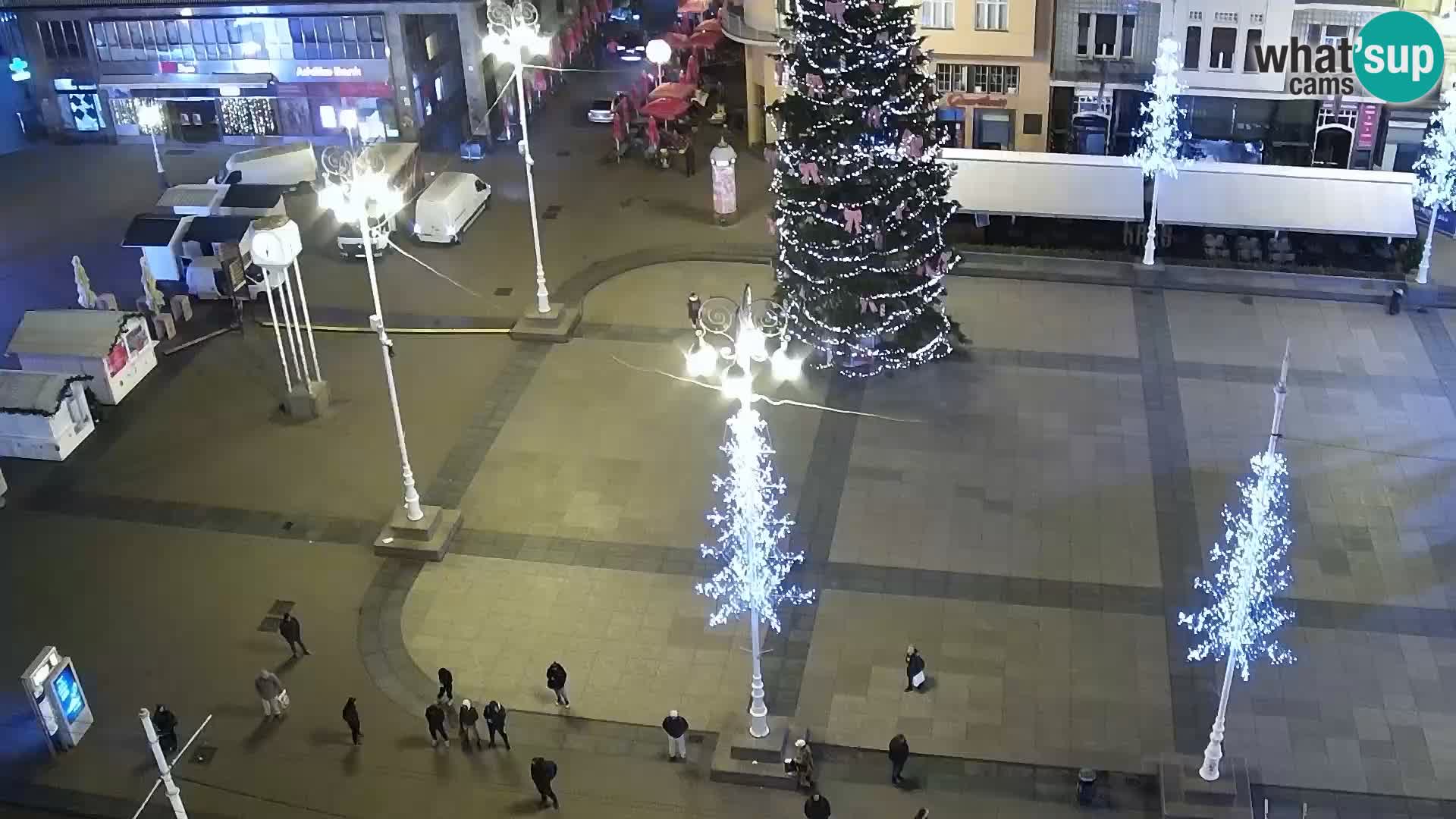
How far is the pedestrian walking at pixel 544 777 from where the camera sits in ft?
74.0

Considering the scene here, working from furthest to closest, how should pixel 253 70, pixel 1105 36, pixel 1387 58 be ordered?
pixel 253 70 → pixel 1105 36 → pixel 1387 58

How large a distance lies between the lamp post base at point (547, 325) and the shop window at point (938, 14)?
545 inches

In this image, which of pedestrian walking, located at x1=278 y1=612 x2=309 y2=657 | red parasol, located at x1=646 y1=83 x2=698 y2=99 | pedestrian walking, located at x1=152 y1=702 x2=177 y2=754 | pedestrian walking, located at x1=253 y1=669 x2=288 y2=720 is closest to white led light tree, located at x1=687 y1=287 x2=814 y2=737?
pedestrian walking, located at x1=278 y1=612 x2=309 y2=657

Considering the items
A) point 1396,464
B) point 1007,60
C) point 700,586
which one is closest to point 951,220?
point 1007,60

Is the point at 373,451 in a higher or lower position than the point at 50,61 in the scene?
lower

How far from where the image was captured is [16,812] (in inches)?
936

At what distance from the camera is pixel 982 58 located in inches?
1665

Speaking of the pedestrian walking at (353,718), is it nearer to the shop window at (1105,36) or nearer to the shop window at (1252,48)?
the shop window at (1105,36)

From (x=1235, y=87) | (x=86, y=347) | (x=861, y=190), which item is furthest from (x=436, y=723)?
(x=1235, y=87)

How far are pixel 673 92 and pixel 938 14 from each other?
9.64 meters

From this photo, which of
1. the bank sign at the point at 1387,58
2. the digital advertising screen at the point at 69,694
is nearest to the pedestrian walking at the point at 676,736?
the digital advertising screen at the point at 69,694

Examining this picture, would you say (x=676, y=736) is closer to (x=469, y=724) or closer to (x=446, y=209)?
(x=469, y=724)

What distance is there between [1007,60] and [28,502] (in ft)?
93.3

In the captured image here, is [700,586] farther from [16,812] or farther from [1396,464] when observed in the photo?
[1396,464]
